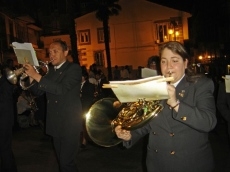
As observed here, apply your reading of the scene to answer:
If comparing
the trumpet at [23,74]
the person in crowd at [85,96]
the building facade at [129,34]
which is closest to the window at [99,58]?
the building facade at [129,34]

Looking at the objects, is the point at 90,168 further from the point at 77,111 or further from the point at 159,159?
the point at 159,159

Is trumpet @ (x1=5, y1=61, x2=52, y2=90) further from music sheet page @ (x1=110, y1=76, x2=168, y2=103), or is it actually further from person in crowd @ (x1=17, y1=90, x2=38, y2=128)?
person in crowd @ (x1=17, y1=90, x2=38, y2=128)

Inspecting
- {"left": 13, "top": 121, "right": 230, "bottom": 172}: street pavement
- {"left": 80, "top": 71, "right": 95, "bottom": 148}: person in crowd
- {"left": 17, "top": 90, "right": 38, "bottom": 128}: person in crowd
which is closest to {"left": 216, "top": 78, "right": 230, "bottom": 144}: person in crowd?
{"left": 13, "top": 121, "right": 230, "bottom": 172}: street pavement

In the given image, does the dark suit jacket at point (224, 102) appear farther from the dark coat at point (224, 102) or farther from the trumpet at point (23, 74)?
the trumpet at point (23, 74)

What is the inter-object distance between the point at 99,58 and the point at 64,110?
3110 cm

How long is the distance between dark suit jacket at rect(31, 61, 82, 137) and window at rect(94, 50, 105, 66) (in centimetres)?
3079

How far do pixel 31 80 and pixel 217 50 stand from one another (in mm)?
37642

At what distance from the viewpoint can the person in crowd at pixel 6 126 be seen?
195 inches

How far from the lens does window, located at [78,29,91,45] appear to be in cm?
3575

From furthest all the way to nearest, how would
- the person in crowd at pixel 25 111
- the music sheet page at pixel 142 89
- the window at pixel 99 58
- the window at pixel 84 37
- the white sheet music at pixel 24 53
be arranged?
the window at pixel 84 37
the window at pixel 99 58
the person in crowd at pixel 25 111
the white sheet music at pixel 24 53
the music sheet page at pixel 142 89

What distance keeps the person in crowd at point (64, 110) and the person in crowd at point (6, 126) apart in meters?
0.94

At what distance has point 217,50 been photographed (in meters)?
39.3

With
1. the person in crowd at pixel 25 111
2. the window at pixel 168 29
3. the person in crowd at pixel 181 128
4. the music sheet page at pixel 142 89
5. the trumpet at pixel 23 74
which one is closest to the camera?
the music sheet page at pixel 142 89

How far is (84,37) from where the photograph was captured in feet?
118
